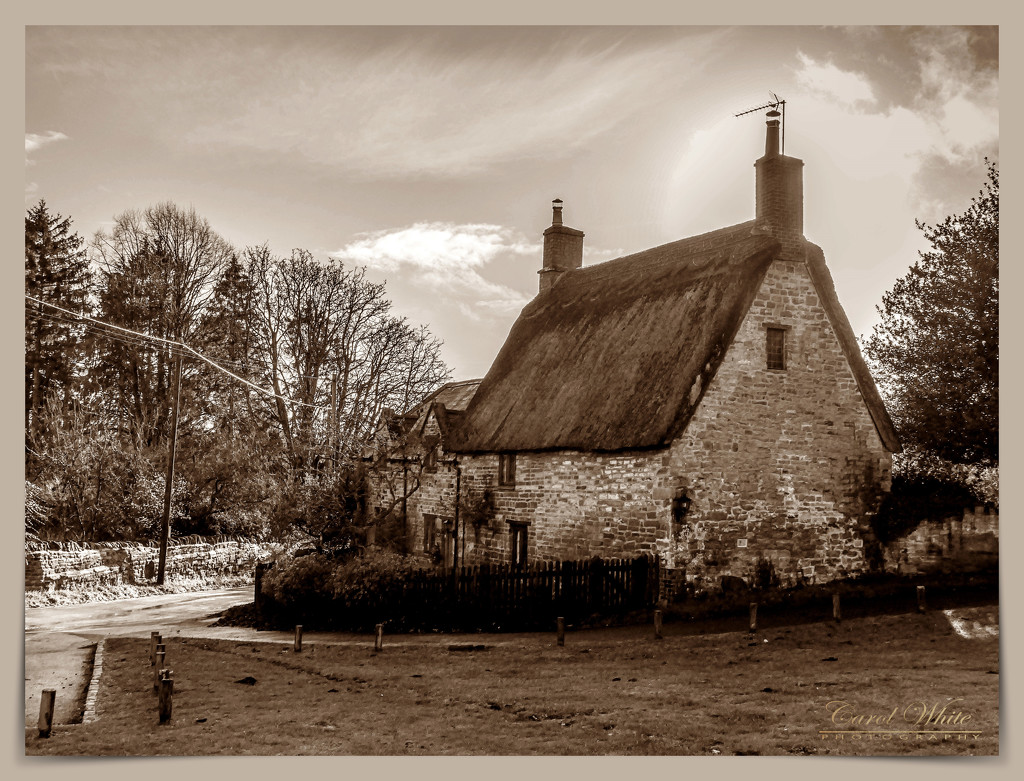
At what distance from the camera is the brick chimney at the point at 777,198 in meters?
13.9

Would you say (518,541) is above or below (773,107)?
below

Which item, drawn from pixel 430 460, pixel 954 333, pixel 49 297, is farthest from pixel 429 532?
pixel 954 333

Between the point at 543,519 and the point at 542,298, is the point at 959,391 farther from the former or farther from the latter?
the point at 542,298

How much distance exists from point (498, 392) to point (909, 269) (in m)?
8.23

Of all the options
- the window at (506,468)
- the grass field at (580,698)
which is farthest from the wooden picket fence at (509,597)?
the window at (506,468)

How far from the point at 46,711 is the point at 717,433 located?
9.00 metres

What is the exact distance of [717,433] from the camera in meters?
12.8

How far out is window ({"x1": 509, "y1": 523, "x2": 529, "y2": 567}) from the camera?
48.4ft

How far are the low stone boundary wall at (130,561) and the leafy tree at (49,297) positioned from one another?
75.0 inches

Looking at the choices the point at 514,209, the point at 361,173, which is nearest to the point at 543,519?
the point at 514,209

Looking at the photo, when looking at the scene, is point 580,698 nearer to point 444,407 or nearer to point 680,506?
point 680,506

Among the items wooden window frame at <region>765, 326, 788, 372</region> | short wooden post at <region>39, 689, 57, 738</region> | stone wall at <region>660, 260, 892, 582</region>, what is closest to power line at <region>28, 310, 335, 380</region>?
short wooden post at <region>39, 689, 57, 738</region>

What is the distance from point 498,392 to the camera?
16.8m

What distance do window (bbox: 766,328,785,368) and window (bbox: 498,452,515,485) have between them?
4.63m
